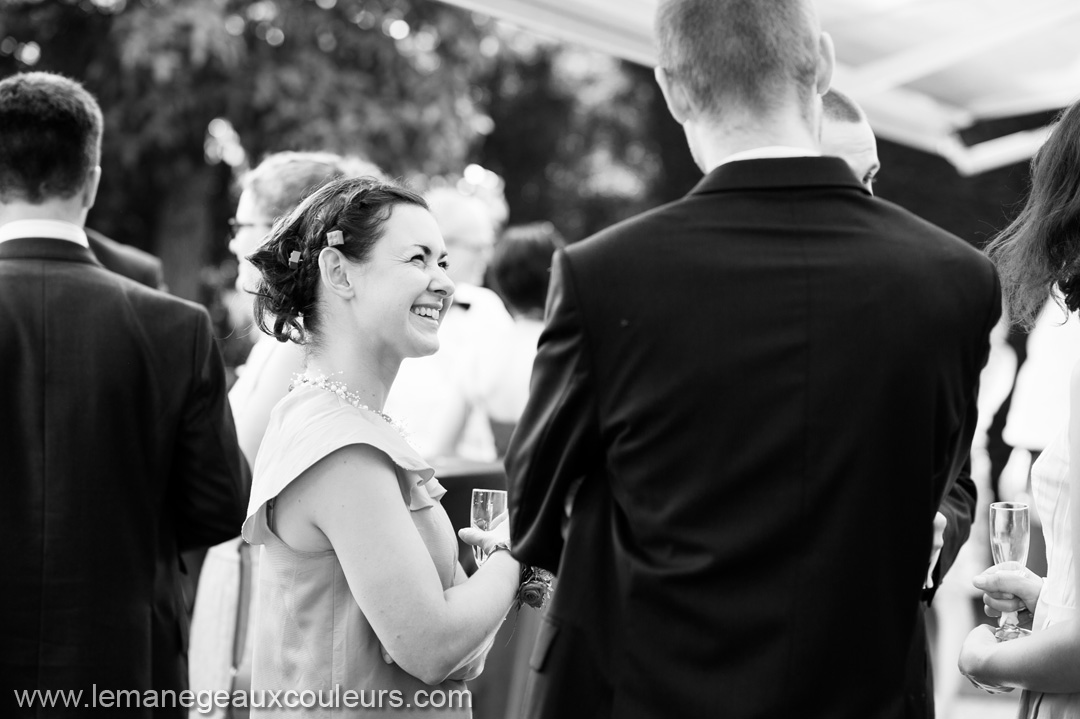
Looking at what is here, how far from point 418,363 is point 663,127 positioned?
22.6 feet

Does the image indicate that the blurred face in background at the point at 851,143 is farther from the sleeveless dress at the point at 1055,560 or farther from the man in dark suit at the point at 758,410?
the man in dark suit at the point at 758,410

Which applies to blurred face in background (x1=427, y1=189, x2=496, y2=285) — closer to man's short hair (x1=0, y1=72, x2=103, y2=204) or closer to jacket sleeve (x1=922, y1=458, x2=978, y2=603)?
man's short hair (x1=0, y1=72, x2=103, y2=204)

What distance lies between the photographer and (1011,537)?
7.32 feet

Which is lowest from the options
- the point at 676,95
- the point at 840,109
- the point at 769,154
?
the point at 769,154

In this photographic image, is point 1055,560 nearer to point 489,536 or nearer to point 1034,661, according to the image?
point 1034,661

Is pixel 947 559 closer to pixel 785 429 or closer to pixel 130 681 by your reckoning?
pixel 785 429

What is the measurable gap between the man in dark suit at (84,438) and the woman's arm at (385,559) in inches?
31.0

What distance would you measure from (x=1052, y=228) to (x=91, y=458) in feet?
7.17

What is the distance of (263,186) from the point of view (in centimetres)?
344

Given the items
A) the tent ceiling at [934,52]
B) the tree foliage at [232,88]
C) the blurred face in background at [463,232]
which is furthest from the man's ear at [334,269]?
the tree foliage at [232,88]

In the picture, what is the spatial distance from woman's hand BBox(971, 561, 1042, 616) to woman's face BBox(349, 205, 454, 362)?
120 cm

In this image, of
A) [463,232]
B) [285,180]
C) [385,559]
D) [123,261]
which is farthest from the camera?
[463,232]

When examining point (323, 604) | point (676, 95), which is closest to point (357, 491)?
point (323, 604)

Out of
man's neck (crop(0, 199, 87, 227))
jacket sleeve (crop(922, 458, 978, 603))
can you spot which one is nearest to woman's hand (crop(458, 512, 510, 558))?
jacket sleeve (crop(922, 458, 978, 603))
